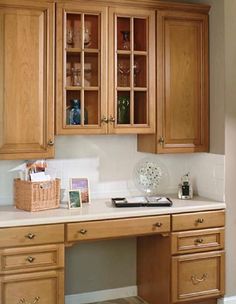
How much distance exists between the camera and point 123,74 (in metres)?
3.42

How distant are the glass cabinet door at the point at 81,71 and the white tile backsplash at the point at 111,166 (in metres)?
0.34

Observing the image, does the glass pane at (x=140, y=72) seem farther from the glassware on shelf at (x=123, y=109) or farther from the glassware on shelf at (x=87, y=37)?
the glassware on shelf at (x=87, y=37)

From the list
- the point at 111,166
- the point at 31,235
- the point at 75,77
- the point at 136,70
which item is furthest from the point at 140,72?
the point at 31,235


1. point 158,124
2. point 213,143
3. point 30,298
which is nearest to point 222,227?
point 213,143

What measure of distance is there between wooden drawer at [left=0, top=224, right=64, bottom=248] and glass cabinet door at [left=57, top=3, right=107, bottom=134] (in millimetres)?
697

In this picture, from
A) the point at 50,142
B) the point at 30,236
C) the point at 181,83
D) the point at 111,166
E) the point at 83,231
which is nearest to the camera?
the point at 30,236

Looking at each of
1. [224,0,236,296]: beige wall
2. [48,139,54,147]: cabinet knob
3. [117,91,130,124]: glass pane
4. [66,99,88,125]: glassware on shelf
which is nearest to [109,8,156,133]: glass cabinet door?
[117,91,130,124]: glass pane

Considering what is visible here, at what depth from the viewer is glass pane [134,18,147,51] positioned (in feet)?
11.3

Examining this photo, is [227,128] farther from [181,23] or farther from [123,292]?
[123,292]

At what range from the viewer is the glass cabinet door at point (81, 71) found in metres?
3.19

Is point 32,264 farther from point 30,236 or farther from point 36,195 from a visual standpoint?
point 36,195

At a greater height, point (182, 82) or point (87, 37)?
point (87, 37)

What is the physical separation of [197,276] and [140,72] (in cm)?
159

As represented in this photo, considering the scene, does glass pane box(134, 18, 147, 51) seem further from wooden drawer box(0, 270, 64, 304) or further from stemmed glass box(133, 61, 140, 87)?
wooden drawer box(0, 270, 64, 304)
